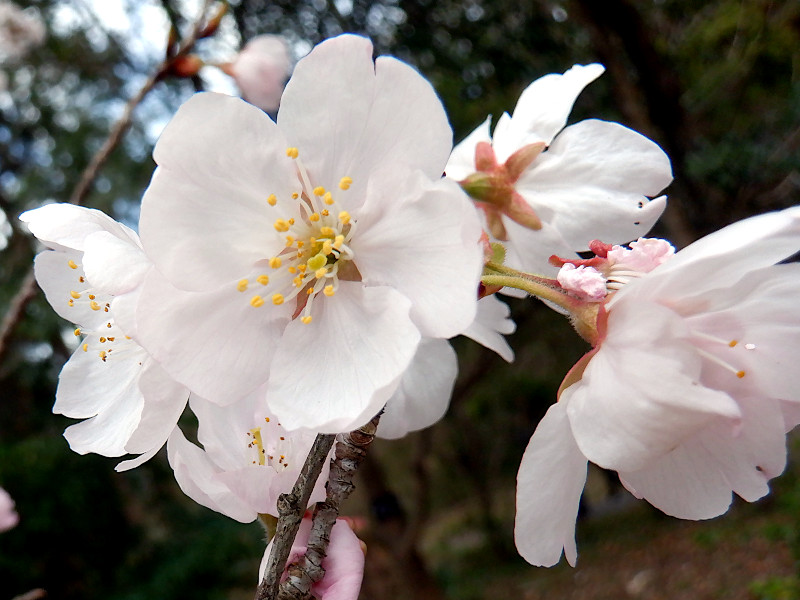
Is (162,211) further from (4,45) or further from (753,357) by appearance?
(4,45)

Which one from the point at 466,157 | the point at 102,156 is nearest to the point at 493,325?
the point at 466,157

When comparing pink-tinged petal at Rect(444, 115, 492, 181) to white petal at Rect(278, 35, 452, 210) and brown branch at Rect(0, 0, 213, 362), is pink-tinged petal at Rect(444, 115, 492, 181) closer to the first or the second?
white petal at Rect(278, 35, 452, 210)

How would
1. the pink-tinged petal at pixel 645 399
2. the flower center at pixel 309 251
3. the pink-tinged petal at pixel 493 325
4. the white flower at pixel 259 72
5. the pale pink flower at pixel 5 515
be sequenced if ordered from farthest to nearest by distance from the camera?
the white flower at pixel 259 72, the pale pink flower at pixel 5 515, the pink-tinged petal at pixel 493 325, the flower center at pixel 309 251, the pink-tinged petal at pixel 645 399

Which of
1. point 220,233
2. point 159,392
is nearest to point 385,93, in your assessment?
point 220,233

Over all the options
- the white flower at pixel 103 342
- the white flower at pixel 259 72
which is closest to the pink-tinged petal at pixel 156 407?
the white flower at pixel 103 342

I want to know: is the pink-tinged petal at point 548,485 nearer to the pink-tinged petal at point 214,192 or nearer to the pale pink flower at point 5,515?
the pink-tinged petal at point 214,192
